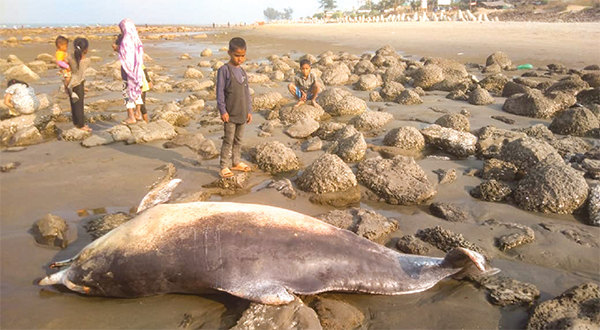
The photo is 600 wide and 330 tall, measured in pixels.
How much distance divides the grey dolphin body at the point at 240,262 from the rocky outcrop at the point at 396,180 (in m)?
1.64

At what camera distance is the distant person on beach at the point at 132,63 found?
8.25 metres

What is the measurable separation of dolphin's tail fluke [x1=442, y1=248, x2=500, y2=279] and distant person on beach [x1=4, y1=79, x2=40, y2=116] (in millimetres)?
8917

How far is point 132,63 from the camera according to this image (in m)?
8.42

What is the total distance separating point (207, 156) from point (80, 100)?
3488mm

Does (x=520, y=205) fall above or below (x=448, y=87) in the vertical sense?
below

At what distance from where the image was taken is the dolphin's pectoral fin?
3.04 m

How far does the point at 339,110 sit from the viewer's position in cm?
945

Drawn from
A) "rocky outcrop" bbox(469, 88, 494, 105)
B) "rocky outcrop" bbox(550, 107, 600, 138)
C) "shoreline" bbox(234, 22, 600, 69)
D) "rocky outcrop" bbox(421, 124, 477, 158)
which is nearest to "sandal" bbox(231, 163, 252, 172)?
"rocky outcrop" bbox(421, 124, 477, 158)

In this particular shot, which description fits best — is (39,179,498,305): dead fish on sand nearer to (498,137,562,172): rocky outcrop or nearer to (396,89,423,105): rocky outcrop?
(498,137,562,172): rocky outcrop

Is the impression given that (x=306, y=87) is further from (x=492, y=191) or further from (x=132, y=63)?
(x=492, y=191)

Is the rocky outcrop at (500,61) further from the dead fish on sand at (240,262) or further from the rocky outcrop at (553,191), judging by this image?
the dead fish on sand at (240,262)

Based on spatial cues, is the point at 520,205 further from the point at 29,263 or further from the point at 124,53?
the point at 124,53

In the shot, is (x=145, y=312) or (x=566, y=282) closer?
(x=145, y=312)

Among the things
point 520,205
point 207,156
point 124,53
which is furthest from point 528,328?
point 124,53
